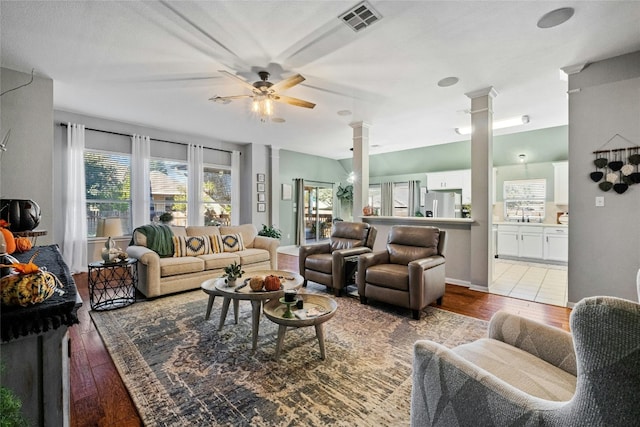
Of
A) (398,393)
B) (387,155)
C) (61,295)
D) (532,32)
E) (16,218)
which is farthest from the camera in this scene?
(387,155)

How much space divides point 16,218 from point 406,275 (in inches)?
131

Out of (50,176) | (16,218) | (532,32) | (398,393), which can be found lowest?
(398,393)

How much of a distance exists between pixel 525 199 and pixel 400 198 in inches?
118

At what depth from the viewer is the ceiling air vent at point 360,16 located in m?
2.25

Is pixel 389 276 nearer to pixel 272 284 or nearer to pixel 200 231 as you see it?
pixel 272 284

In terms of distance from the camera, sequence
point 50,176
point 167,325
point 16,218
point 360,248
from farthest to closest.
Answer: point 360,248 < point 50,176 < point 167,325 < point 16,218

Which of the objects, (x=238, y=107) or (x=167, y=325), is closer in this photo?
(x=167, y=325)

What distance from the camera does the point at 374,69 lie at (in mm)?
3268

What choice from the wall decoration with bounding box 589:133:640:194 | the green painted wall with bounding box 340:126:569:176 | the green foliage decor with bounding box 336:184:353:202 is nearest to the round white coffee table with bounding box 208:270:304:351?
the wall decoration with bounding box 589:133:640:194

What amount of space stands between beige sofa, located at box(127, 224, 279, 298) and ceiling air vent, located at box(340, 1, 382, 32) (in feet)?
10.1

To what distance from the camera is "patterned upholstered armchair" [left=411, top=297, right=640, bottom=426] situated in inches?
24.2

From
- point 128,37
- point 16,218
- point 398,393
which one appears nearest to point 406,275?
point 398,393

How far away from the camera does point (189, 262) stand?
383cm

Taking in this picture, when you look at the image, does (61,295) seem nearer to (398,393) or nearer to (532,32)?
(398,393)
